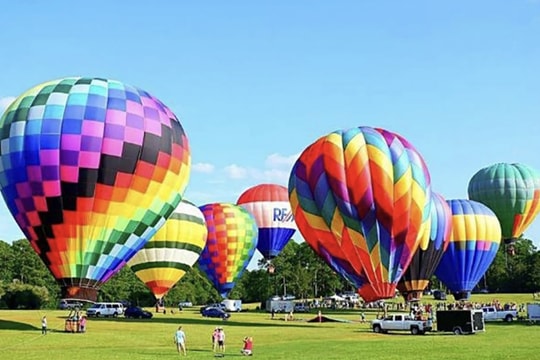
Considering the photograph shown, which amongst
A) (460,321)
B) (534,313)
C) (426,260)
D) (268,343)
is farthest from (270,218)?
(268,343)

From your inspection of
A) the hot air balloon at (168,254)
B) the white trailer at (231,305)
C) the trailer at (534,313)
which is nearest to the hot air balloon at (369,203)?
the trailer at (534,313)

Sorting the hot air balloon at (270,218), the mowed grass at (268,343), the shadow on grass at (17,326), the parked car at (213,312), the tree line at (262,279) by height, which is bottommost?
the mowed grass at (268,343)

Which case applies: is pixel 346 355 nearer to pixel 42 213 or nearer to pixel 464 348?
pixel 464 348

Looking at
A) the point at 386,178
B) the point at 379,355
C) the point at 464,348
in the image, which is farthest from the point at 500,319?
the point at 379,355

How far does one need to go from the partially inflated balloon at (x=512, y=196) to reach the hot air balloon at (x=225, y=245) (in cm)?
2671

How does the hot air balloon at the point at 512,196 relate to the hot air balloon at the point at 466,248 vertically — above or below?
above

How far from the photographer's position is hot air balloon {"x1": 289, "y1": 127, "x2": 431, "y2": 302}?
1451 inches

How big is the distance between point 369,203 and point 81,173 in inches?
572

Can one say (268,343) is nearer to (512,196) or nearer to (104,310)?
(104,310)

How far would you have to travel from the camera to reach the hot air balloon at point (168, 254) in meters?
51.2

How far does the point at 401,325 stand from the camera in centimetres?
3794

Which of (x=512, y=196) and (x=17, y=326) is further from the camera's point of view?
(x=512, y=196)

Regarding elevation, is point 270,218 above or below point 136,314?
above

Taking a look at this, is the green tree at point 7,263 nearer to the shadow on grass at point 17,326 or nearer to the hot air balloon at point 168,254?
the hot air balloon at point 168,254
